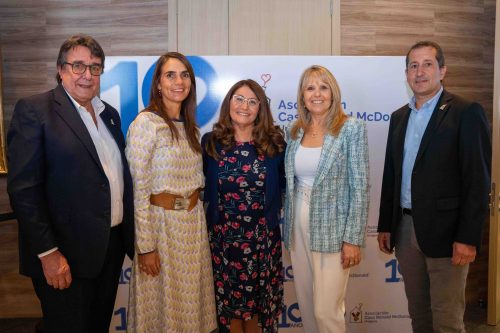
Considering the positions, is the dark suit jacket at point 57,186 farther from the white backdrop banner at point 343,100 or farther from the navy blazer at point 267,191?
Result: the white backdrop banner at point 343,100

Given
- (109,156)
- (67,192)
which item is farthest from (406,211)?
(67,192)

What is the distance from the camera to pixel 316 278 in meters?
1.96

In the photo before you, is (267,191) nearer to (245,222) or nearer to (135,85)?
(245,222)

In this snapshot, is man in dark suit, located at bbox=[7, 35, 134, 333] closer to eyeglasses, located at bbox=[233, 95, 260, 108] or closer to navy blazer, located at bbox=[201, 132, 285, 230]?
navy blazer, located at bbox=[201, 132, 285, 230]

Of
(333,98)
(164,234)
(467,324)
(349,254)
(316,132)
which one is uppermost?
(333,98)

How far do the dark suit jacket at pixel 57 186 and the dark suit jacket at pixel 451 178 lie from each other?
4.78ft

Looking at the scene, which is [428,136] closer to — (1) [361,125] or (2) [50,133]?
(1) [361,125]

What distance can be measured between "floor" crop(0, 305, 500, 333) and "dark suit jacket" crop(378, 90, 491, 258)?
169cm

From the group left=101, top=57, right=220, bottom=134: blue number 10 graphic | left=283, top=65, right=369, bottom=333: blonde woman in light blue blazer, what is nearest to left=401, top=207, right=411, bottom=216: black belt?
left=283, top=65, right=369, bottom=333: blonde woman in light blue blazer

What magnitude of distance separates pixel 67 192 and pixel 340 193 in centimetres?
126

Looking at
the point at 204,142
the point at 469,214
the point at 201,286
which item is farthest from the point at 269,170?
the point at 469,214

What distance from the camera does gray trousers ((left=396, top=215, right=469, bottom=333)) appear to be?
186cm

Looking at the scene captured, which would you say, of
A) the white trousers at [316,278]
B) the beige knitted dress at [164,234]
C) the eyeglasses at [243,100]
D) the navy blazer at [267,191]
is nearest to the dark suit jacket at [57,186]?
the beige knitted dress at [164,234]

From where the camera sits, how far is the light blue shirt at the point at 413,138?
195cm
